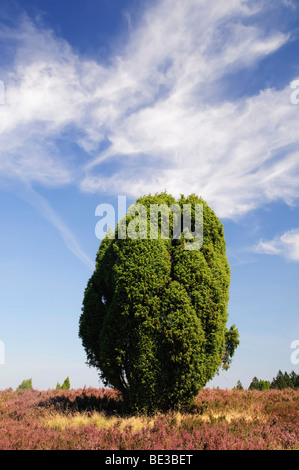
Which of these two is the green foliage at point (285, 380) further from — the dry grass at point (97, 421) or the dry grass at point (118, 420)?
the dry grass at point (97, 421)

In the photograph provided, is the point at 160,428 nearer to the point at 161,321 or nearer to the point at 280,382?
the point at 161,321

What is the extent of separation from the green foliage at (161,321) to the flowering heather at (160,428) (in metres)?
0.84

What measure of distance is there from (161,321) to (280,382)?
1404 centimetres

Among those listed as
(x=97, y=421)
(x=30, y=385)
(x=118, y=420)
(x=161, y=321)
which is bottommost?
(x=30, y=385)

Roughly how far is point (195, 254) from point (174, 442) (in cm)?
516

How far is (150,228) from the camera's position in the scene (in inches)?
435

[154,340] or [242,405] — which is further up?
[154,340]

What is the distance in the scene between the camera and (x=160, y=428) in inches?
313

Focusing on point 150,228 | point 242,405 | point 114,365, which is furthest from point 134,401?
point 150,228

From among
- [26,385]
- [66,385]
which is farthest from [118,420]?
[26,385]

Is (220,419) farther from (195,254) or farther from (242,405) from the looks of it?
(195,254)

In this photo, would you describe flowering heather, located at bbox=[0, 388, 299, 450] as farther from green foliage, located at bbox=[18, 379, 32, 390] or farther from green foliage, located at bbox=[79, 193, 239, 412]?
green foliage, located at bbox=[18, 379, 32, 390]

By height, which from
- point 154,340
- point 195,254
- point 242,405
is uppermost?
point 195,254
